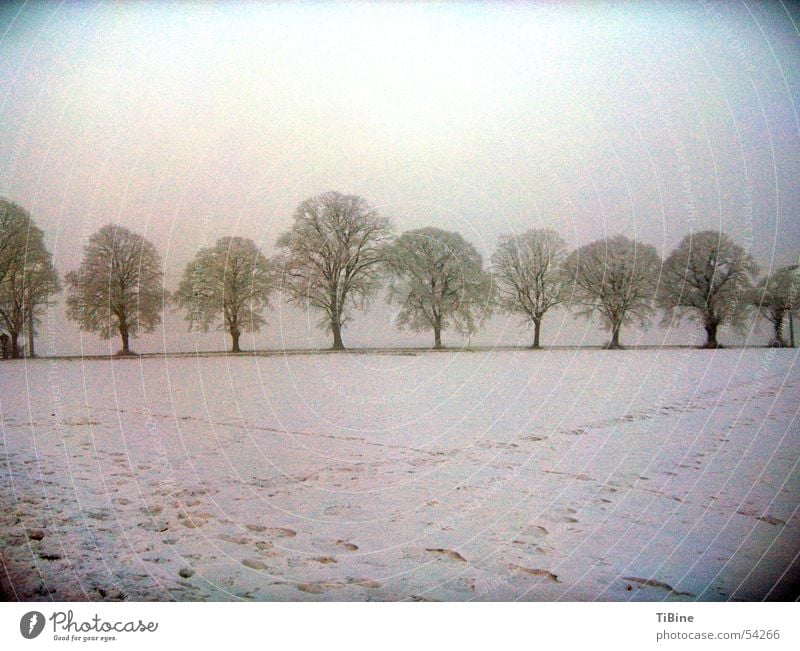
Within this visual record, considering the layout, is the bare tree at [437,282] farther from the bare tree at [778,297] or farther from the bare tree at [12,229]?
the bare tree at [12,229]

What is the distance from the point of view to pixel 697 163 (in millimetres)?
3910

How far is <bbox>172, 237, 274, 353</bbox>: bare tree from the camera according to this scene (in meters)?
4.03

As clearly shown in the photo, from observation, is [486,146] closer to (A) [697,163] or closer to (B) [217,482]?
(A) [697,163]

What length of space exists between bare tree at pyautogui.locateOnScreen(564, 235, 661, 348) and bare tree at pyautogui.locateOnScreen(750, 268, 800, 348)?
2.11 feet

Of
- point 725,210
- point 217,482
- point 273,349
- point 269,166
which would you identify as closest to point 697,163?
point 725,210

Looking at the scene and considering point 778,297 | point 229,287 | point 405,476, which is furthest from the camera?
point 229,287

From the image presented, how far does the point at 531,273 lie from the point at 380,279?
1.08 meters

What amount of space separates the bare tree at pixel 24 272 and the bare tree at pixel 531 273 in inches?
119

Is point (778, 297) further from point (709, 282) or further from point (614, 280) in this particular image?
point (614, 280)

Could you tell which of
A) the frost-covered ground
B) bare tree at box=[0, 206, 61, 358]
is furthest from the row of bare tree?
the frost-covered ground

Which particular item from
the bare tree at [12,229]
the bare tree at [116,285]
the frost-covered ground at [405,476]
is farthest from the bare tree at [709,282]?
the bare tree at [12,229]

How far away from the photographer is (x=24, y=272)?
399 centimetres

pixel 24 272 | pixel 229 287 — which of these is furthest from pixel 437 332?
pixel 24 272

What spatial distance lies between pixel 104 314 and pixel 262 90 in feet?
6.09
